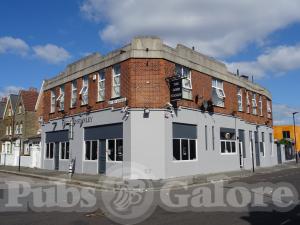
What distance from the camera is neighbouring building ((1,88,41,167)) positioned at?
39281 mm

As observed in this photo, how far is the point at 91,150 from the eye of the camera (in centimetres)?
2462

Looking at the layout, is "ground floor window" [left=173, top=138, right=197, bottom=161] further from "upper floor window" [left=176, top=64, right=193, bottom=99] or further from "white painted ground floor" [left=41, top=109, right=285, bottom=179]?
"upper floor window" [left=176, top=64, right=193, bottom=99]

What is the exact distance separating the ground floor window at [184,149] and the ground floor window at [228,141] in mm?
4455

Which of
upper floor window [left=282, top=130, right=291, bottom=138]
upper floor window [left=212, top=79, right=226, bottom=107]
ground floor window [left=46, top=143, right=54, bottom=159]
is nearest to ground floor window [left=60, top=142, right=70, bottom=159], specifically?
ground floor window [left=46, top=143, right=54, bottom=159]

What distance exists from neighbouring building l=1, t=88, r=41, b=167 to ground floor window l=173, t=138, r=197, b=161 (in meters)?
18.9

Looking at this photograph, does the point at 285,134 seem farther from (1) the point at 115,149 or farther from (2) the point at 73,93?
(1) the point at 115,149

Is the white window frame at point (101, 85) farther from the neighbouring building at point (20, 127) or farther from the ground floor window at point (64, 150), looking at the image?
the neighbouring building at point (20, 127)

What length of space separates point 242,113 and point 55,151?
1721cm

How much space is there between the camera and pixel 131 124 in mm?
21047

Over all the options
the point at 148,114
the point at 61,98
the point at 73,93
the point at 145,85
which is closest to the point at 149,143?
the point at 148,114

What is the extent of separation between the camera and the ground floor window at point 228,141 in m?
27.7

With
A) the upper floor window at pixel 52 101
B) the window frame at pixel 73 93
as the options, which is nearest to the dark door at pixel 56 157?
the upper floor window at pixel 52 101

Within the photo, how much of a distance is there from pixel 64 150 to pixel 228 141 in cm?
1362

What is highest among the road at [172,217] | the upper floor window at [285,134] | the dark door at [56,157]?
the upper floor window at [285,134]
